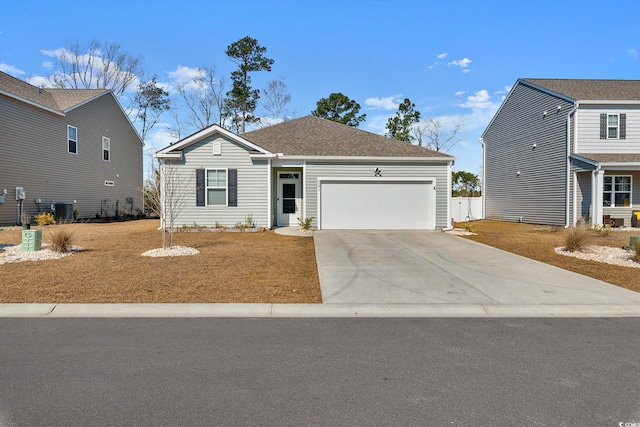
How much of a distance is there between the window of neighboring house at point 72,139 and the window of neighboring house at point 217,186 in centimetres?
1154

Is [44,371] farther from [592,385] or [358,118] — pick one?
[358,118]

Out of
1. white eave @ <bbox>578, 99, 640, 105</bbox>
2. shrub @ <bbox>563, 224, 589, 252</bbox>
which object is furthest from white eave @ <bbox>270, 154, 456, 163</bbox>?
white eave @ <bbox>578, 99, 640, 105</bbox>

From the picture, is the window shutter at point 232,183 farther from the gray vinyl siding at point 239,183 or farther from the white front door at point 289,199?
the white front door at point 289,199

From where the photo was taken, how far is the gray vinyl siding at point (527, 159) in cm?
1891

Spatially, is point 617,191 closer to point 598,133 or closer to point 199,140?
point 598,133

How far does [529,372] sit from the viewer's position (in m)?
3.59

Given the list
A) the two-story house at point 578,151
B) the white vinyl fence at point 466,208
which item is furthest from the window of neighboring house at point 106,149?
the two-story house at point 578,151

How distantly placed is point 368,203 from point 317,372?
12850 millimetres

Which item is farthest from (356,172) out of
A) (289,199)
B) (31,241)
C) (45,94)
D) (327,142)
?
(45,94)

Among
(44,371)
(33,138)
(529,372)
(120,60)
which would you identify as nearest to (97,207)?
(33,138)

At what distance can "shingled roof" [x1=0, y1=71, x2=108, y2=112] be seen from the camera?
1812 cm

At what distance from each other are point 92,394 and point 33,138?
20622 millimetres

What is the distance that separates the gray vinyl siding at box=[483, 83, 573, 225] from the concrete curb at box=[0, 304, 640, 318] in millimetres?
15404

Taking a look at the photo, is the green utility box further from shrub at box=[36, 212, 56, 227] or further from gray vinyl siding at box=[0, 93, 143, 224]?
gray vinyl siding at box=[0, 93, 143, 224]
